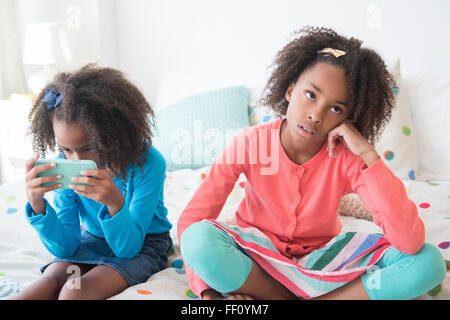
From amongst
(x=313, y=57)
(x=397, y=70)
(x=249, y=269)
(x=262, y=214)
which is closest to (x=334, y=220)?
(x=262, y=214)

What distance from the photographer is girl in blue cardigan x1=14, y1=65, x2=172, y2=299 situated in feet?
3.00

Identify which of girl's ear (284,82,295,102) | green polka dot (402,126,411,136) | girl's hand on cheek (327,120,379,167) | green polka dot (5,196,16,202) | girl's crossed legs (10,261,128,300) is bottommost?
green polka dot (5,196,16,202)

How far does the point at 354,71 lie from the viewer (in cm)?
96

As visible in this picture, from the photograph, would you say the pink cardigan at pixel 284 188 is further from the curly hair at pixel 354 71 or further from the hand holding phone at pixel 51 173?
the hand holding phone at pixel 51 173

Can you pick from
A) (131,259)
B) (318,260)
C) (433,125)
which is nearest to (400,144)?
(433,125)

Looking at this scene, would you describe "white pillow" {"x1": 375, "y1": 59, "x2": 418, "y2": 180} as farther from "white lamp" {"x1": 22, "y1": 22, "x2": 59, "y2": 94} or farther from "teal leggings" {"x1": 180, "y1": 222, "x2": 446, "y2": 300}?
"white lamp" {"x1": 22, "y1": 22, "x2": 59, "y2": 94}

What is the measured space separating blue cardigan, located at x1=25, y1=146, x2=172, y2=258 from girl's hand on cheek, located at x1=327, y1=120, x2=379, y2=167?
418 mm

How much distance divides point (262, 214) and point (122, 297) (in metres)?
0.39

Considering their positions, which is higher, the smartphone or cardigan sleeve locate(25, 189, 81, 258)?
the smartphone

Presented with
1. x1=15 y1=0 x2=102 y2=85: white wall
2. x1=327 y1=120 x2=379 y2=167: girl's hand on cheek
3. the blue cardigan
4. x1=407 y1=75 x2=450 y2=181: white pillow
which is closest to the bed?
x1=407 y1=75 x2=450 y2=181: white pillow

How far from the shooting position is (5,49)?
245 cm

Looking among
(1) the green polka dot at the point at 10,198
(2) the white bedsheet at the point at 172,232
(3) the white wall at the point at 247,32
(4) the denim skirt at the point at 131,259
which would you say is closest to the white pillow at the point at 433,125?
(3) the white wall at the point at 247,32

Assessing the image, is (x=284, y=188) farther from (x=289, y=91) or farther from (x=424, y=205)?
(x=424, y=205)

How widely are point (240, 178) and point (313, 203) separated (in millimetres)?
642
